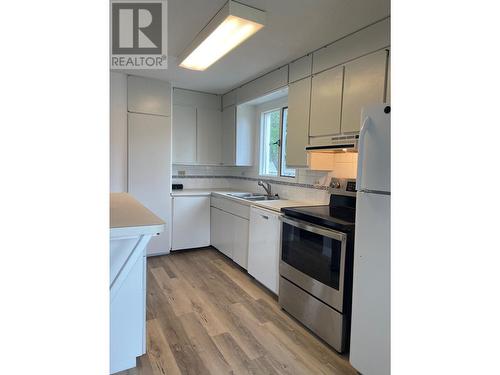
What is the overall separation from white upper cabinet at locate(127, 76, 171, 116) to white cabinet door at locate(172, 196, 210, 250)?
1.18 meters


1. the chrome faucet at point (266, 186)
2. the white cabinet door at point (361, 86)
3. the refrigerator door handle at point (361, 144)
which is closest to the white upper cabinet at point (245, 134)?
the chrome faucet at point (266, 186)

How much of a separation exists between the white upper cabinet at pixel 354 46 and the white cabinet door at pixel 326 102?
0.08 m

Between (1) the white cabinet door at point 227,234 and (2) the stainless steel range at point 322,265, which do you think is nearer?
(2) the stainless steel range at point 322,265

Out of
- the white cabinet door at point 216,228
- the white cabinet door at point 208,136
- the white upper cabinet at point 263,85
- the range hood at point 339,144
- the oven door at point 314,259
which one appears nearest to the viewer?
the oven door at point 314,259

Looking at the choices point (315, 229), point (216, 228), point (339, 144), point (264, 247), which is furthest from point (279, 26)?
point (216, 228)

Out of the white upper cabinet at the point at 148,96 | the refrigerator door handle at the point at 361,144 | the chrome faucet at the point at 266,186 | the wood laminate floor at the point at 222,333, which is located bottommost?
the wood laminate floor at the point at 222,333

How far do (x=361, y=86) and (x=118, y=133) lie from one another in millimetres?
2798

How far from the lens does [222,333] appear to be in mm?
2154

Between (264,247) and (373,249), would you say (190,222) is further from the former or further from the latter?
(373,249)

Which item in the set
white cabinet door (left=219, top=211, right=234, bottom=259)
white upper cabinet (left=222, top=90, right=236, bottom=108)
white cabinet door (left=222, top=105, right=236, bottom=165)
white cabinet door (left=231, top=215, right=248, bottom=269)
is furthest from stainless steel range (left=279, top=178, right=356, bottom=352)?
white upper cabinet (left=222, top=90, right=236, bottom=108)

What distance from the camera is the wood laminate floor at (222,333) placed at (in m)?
1.81

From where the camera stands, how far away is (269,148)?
3.98m

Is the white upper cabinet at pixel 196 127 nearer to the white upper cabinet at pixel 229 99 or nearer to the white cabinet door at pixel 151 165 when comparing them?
the white upper cabinet at pixel 229 99
